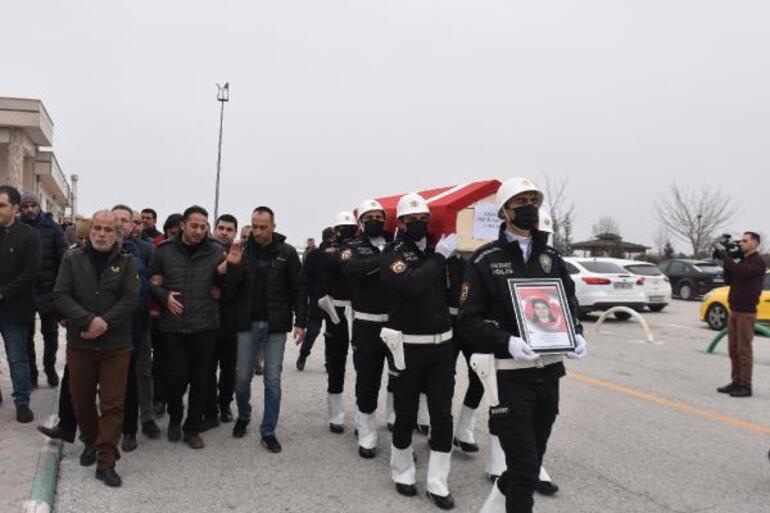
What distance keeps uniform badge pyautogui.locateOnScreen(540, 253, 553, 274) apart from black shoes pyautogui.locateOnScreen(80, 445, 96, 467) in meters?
3.68

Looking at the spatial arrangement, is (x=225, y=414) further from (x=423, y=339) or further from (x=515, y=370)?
(x=515, y=370)

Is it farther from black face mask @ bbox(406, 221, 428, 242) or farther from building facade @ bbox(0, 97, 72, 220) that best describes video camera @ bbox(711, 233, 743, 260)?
building facade @ bbox(0, 97, 72, 220)

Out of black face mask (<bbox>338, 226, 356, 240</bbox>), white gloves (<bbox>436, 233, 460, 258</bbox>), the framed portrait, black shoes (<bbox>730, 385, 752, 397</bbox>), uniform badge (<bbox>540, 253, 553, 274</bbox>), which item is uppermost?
black face mask (<bbox>338, 226, 356, 240</bbox>)

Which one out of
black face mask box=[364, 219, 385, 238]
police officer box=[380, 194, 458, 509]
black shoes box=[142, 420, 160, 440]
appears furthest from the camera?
black shoes box=[142, 420, 160, 440]

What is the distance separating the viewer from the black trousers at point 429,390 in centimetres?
454

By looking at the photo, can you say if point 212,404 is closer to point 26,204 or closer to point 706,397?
point 26,204

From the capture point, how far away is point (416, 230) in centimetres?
471

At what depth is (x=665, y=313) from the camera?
18.8 meters

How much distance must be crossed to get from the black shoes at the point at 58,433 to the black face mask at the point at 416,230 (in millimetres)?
3178

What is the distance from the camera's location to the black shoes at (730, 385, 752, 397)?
8.04m

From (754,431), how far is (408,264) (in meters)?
4.26

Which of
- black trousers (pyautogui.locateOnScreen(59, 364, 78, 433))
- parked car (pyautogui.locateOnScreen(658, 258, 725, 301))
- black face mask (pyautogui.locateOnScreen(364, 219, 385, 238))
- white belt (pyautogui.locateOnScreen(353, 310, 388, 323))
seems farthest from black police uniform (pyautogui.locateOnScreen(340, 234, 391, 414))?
parked car (pyautogui.locateOnScreen(658, 258, 725, 301))

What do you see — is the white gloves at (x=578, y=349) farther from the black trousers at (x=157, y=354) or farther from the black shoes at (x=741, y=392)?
the black shoes at (x=741, y=392)

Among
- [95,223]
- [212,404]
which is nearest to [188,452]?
[212,404]
